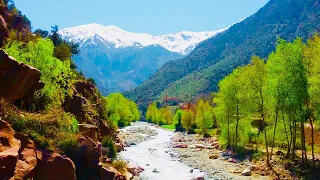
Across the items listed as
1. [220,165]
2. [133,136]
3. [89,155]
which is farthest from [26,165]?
[133,136]

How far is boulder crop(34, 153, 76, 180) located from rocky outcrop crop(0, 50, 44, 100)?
21.6ft

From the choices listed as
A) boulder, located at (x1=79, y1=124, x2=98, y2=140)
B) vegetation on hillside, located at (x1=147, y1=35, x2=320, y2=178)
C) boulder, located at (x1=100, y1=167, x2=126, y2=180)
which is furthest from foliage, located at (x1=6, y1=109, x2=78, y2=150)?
vegetation on hillside, located at (x1=147, y1=35, x2=320, y2=178)

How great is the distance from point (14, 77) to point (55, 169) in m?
8.35

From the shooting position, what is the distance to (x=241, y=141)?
189ft

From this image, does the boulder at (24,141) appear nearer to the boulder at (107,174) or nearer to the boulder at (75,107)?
the boulder at (107,174)

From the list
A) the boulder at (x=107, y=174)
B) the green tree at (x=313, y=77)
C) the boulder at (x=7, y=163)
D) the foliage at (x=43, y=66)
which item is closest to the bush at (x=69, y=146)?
the boulder at (x=107, y=174)

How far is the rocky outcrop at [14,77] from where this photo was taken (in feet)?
82.8

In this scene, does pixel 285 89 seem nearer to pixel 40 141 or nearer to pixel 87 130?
pixel 87 130

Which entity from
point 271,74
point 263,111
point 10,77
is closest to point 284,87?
point 271,74

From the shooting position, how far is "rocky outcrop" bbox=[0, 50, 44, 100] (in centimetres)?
2525

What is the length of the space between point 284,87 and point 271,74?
2989 millimetres

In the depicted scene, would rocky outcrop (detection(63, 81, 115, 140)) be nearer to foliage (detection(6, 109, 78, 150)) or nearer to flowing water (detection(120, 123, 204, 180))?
foliage (detection(6, 109, 78, 150))

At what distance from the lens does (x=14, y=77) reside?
84.9ft

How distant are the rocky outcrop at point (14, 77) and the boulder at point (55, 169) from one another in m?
6.59
